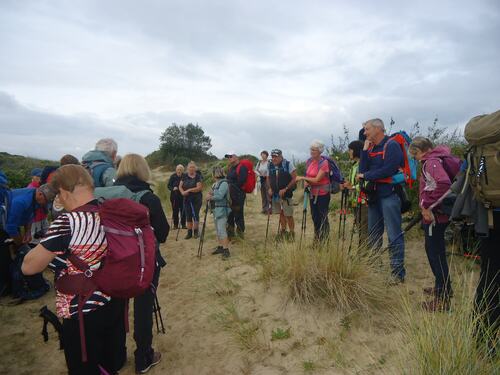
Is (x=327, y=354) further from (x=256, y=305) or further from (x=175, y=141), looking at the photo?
(x=175, y=141)

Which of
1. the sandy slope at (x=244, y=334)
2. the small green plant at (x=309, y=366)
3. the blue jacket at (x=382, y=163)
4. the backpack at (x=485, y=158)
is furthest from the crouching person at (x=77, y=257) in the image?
the blue jacket at (x=382, y=163)

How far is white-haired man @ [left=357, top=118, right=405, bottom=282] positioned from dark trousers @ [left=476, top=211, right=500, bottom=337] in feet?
5.24

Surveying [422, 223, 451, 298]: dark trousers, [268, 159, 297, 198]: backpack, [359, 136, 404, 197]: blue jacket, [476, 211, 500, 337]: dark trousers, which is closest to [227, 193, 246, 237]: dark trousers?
[268, 159, 297, 198]: backpack

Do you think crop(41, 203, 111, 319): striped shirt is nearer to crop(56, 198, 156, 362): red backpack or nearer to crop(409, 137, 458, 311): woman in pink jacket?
crop(56, 198, 156, 362): red backpack

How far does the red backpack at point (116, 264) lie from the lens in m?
2.19

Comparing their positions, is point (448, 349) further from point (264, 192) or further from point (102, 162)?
point (264, 192)

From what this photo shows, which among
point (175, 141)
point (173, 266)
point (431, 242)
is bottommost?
point (173, 266)

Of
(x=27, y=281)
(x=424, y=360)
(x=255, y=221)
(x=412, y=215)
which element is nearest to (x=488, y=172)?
(x=424, y=360)

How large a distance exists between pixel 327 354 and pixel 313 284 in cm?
90

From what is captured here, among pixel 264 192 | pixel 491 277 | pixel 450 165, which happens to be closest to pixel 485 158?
pixel 491 277

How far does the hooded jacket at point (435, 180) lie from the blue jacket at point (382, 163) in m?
0.41

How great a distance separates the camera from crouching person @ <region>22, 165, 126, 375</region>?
2080 mm

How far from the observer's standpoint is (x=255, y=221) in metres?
9.94

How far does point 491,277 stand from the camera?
8.25 feet
